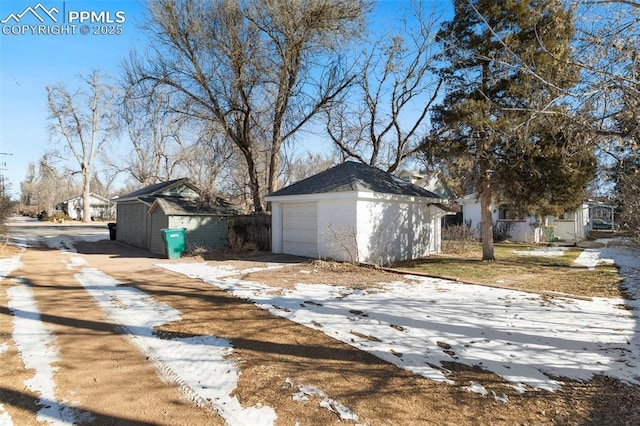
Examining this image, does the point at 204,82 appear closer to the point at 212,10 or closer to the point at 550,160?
the point at 212,10

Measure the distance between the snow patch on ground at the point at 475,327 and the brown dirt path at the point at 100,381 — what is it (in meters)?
2.19

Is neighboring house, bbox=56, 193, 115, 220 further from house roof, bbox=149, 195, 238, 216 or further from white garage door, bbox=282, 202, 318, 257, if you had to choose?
white garage door, bbox=282, 202, 318, 257

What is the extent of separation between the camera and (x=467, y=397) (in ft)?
10.7

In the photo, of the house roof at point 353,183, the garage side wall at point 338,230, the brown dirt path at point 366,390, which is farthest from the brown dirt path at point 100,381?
the house roof at point 353,183

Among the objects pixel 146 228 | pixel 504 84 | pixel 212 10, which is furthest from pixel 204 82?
pixel 504 84

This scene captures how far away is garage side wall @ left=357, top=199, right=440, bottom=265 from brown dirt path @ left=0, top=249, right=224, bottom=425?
25.3 feet

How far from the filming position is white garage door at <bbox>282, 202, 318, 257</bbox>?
1277 centimetres

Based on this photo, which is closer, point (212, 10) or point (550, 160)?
point (550, 160)

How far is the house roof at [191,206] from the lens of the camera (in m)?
14.8

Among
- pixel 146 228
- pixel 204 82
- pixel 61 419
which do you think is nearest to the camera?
pixel 61 419

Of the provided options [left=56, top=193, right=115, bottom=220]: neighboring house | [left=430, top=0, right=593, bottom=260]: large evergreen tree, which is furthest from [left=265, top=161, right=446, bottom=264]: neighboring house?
[left=56, top=193, right=115, bottom=220]: neighboring house

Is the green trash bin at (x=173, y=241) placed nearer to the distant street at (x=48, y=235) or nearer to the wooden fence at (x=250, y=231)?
the wooden fence at (x=250, y=231)

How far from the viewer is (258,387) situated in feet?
11.2

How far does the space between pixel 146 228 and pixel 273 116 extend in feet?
26.7
